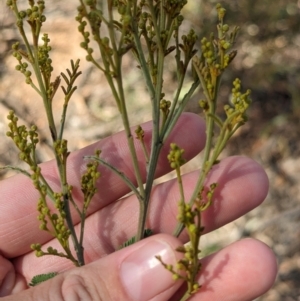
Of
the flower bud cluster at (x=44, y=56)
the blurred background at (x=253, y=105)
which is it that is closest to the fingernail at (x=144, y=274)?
the flower bud cluster at (x=44, y=56)

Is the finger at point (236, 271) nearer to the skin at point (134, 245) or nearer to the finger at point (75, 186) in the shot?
the skin at point (134, 245)

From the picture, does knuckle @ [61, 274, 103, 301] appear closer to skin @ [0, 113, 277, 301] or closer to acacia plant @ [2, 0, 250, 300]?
skin @ [0, 113, 277, 301]

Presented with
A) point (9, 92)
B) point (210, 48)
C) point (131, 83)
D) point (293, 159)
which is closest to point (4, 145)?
point (9, 92)

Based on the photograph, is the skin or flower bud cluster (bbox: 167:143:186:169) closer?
flower bud cluster (bbox: 167:143:186:169)

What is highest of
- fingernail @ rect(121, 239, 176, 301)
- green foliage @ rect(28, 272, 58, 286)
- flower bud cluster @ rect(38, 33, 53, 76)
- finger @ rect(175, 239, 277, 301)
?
flower bud cluster @ rect(38, 33, 53, 76)

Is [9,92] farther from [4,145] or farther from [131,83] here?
[131,83]

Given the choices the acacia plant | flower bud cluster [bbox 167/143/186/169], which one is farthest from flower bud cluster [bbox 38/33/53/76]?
flower bud cluster [bbox 167/143/186/169]

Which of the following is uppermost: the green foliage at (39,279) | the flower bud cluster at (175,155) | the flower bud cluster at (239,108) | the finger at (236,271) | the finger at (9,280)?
the flower bud cluster at (239,108)
